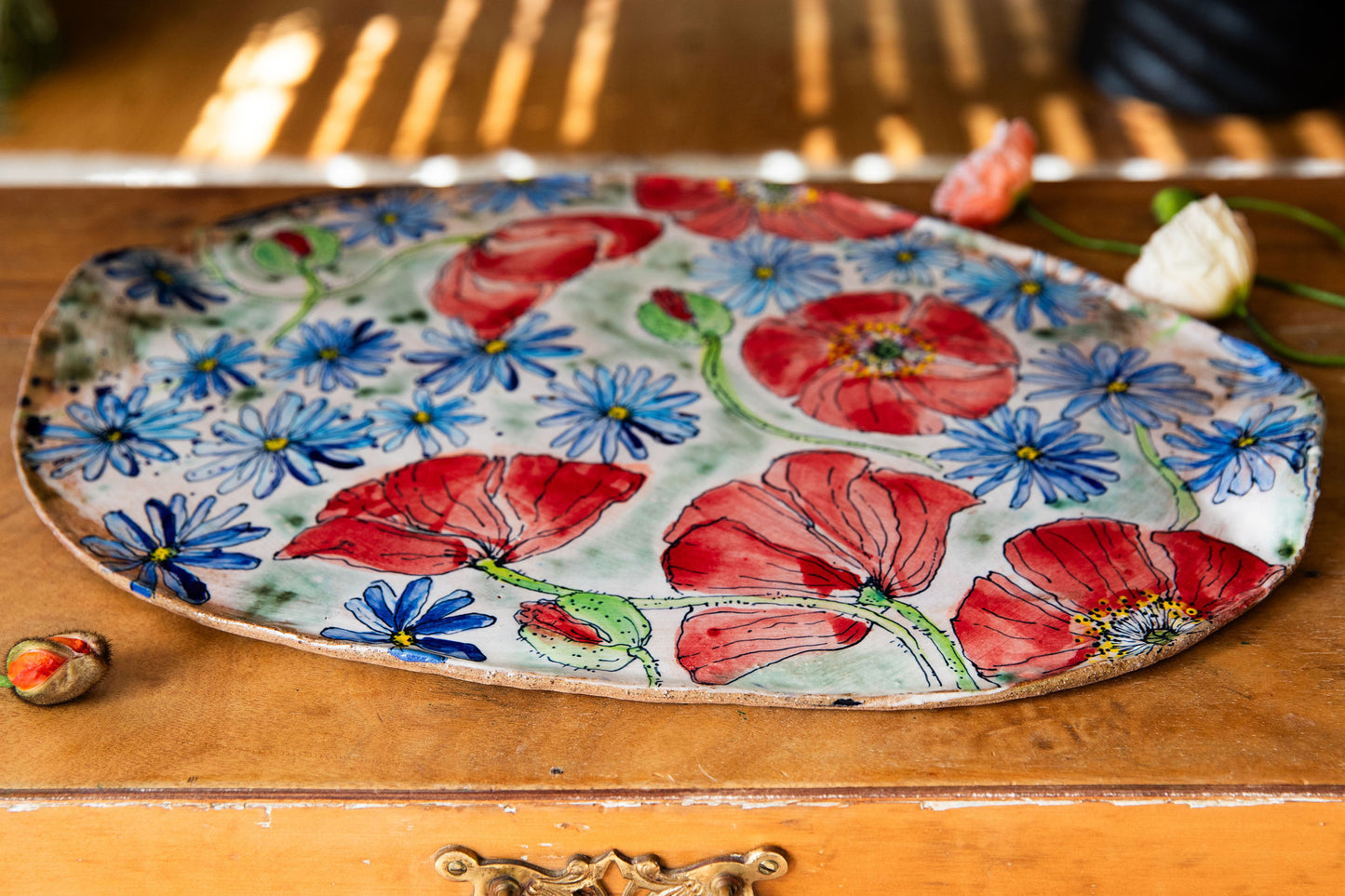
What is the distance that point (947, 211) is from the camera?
0.86 m

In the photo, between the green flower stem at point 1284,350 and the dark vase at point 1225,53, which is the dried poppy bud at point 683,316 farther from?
the dark vase at point 1225,53

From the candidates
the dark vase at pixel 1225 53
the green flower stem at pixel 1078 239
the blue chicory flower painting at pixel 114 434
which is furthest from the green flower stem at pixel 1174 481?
the dark vase at pixel 1225 53

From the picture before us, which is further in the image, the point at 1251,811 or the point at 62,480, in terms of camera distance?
the point at 62,480

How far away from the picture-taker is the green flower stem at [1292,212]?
87 centimetres

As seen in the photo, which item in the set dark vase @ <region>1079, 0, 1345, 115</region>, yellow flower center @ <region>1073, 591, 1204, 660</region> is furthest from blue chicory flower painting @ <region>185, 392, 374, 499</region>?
dark vase @ <region>1079, 0, 1345, 115</region>

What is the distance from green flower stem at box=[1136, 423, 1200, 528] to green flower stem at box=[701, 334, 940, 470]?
12 cm

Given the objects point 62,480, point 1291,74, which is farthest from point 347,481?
point 1291,74

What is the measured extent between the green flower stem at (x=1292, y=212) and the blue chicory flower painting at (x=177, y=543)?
78 centimetres

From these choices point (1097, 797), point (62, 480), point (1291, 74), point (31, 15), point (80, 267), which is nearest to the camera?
point (1097, 797)

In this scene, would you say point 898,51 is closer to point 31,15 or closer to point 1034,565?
point 31,15

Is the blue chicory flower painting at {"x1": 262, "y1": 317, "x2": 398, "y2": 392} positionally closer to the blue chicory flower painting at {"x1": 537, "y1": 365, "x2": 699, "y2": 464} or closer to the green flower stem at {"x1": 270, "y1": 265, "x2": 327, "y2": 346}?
the green flower stem at {"x1": 270, "y1": 265, "x2": 327, "y2": 346}

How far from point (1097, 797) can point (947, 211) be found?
0.51 meters

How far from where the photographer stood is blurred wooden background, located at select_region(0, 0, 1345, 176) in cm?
184

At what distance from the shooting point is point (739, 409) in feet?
2.29
